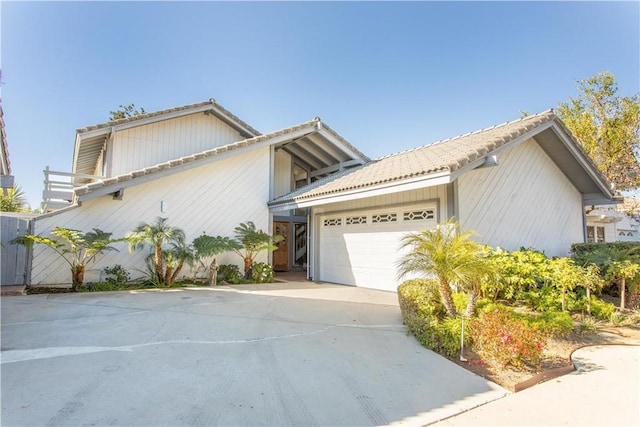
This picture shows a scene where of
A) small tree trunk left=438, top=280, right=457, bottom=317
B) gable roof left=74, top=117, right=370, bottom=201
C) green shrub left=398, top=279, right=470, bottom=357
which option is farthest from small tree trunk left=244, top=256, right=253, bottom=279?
small tree trunk left=438, top=280, right=457, bottom=317

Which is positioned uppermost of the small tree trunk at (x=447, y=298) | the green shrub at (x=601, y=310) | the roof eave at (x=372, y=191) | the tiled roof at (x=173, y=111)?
the tiled roof at (x=173, y=111)

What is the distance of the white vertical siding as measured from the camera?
15.9 metres

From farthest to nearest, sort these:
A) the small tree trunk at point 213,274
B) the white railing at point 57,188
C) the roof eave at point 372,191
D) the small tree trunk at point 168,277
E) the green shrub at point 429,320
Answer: the white railing at point 57,188 → the small tree trunk at point 213,274 → the small tree trunk at point 168,277 → the roof eave at point 372,191 → the green shrub at point 429,320

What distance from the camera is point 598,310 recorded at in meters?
6.38

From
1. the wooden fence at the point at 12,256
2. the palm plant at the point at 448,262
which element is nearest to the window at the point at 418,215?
the palm plant at the point at 448,262

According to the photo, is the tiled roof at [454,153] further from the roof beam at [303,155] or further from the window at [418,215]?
the roof beam at [303,155]

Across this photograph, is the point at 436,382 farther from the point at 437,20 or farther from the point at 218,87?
the point at 218,87

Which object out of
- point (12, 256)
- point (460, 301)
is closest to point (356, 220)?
point (460, 301)

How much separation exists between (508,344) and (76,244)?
33.8ft

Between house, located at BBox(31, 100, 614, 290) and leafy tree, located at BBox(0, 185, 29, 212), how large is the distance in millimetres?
8318

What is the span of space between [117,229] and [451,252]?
9871 mm

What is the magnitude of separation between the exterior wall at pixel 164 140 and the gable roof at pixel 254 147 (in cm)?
139

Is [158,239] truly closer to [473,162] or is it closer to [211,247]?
[211,247]

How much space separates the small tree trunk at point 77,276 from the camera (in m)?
9.03
